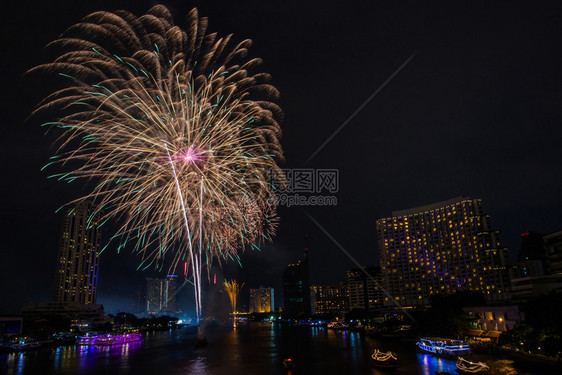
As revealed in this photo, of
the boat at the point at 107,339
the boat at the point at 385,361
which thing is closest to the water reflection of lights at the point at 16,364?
the boat at the point at 107,339

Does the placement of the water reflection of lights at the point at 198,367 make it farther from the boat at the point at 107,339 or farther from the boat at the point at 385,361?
the boat at the point at 107,339

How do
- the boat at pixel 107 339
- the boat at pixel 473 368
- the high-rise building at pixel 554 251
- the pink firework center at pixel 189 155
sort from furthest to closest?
the boat at pixel 107 339 → the high-rise building at pixel 554 251 → the boat at pixel 473 368 → the pink firework center at pixel 189 155

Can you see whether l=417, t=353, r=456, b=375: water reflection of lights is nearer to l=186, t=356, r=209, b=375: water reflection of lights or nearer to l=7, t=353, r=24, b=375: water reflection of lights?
l=186, t=356, r=209, b=375: water reflection of lights

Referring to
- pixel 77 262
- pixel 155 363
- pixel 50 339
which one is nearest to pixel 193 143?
pixel 155 363

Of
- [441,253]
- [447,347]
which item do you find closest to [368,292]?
[441,253]

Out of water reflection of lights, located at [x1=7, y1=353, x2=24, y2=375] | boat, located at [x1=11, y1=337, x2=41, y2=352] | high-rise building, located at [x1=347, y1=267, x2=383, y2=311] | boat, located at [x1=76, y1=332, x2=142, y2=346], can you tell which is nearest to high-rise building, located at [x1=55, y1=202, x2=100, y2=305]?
boat, located at [x1=76, y1=332, x2=142, y2=346]

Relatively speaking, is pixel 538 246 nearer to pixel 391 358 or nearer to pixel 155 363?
pixel 391 358
